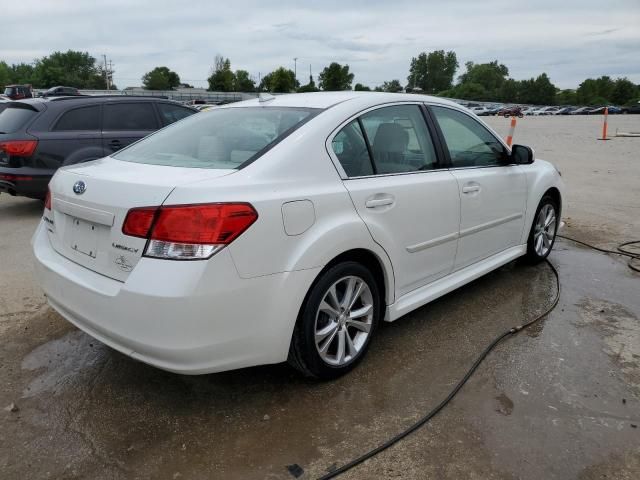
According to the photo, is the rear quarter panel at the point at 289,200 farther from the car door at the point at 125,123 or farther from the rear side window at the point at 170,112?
the rear side window at the point at 170,112

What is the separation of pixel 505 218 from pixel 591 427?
78.3 inches

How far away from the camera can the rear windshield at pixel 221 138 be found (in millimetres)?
2879

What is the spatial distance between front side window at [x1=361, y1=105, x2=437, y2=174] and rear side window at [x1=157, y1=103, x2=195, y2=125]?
584cm

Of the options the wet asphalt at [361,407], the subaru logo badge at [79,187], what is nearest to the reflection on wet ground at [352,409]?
the wet asphalt at [361,407]

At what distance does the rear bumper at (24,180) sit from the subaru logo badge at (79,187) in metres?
4.81

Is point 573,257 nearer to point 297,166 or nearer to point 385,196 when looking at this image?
point 385,196

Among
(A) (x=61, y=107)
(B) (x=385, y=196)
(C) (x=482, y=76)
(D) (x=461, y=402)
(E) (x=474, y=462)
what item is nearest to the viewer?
(E) (x=474, y=462)

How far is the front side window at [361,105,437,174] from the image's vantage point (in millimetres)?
3275

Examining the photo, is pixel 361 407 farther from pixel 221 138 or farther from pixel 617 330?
pixel 617 330

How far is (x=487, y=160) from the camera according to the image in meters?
4.19

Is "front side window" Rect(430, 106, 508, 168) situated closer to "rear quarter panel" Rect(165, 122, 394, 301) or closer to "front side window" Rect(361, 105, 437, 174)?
"front side window" Rect(361, 105, 437, 174)

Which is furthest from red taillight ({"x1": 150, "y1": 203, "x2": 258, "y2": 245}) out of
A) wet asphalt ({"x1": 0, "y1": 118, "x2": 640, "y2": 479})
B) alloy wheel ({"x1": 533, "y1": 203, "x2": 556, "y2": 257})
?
alloy wheel ({"x1": 533, "y1": 203, "x2": 556, "y2": 257})

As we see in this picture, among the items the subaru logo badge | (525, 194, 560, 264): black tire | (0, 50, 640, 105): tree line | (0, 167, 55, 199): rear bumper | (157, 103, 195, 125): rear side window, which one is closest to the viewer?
the subaru logo badge

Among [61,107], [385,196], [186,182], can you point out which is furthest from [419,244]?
[61,107]
